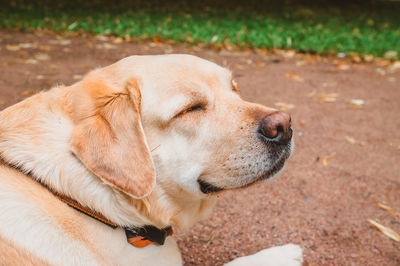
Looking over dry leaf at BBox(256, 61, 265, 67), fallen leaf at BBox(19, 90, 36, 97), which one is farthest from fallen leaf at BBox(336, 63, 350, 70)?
fallen leaf at BBox(19, 90, 36, 97)

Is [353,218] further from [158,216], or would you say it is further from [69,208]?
[69,208]

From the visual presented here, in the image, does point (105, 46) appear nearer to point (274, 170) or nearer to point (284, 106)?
point (284, 106)

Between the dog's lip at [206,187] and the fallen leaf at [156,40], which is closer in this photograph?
the dog's lip at [206,187]

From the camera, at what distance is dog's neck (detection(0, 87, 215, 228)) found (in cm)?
191

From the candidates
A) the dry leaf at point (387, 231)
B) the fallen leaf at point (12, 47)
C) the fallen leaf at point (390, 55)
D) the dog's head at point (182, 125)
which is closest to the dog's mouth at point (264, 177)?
the dog's head at point (182, 125)

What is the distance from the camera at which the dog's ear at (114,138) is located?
1.90m

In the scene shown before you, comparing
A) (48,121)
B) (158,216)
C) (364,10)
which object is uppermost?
(48,121)

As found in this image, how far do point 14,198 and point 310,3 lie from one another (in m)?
16.4

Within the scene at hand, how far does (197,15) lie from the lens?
12.2 m

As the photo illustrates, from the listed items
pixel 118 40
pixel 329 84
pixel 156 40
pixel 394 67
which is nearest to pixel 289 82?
pixel 329 84

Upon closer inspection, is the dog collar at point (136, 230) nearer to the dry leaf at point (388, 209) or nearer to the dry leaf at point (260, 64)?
the dry leaf at point (388, 209)

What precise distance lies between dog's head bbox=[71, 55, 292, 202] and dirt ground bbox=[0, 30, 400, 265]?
3.49 ft

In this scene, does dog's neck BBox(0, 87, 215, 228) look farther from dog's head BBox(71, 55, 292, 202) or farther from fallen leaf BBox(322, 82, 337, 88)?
fallen leaf BBox(322, 82, 337, 88)

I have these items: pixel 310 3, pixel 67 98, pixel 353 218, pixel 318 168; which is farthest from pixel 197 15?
pixel 67 98
